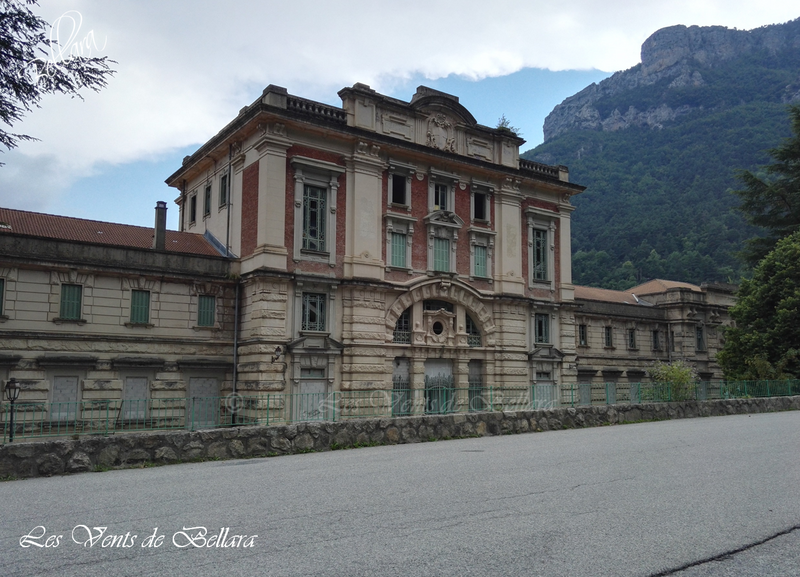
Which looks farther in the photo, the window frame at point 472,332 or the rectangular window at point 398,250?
the window frame at point 472,332

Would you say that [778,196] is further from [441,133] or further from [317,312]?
[317,312]

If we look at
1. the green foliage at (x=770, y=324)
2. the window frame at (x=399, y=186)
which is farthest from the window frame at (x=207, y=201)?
the green foliage at (x=770, y=324)

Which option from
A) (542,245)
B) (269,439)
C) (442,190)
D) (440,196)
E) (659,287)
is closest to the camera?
(269,439)

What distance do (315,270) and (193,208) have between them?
1006 cm

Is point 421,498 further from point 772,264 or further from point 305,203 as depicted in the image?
point 772,264

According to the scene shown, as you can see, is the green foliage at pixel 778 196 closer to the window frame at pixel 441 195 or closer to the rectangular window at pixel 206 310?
the window frame at pixel 441 195

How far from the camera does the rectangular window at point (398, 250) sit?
98.5 ft

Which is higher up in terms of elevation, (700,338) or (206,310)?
(700,338)

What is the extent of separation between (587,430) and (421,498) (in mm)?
12589

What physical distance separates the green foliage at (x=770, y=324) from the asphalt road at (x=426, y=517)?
24.8 meters

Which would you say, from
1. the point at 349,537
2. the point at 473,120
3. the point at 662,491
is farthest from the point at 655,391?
the point at 349,537

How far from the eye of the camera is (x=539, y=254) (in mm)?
35531

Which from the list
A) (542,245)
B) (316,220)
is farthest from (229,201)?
(542,245)

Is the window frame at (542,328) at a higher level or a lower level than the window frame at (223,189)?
lower
